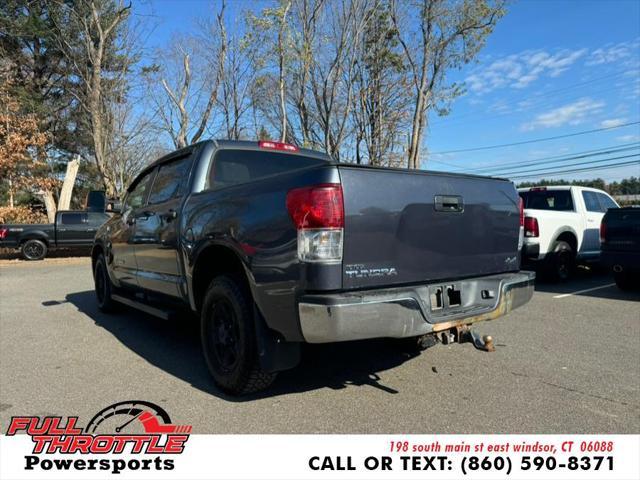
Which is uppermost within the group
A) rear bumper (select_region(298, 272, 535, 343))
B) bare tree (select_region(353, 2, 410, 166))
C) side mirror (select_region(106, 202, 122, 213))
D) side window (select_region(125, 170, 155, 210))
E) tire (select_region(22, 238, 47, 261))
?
bare tree (select_region(353, 2, 410, 166))

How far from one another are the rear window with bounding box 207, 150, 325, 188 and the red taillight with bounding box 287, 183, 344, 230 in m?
1.51

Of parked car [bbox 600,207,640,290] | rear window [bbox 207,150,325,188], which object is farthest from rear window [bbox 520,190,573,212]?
rear window [bbox 207,150,325,188]

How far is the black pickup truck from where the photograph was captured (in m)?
2.83

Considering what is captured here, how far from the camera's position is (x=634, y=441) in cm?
288

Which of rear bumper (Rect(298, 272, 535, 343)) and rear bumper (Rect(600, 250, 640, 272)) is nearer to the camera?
rear bumper (Rect(298, 272, 535, 343))

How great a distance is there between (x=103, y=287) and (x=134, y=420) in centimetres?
415

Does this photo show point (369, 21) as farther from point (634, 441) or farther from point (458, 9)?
point (634, 441)

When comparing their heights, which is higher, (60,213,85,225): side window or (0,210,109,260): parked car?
(60,213,85,225): side window

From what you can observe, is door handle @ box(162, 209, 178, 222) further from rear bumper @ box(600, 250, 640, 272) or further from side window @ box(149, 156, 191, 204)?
rear bumper @ box(600, 250, 640, 272)

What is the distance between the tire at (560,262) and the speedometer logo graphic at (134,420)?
7.86 meters

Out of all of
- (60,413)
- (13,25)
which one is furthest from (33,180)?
(60,413)

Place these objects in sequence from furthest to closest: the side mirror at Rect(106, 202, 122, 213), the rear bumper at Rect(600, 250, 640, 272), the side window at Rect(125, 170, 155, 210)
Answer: the rear bumper at Rect(600, 250, 640, 272), the side mirror at Rect(106, 202, 122, 213), the side window at Rect(125, 170, 155, 210)

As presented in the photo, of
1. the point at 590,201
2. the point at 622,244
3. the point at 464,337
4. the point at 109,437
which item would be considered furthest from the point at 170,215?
the point at 590,201

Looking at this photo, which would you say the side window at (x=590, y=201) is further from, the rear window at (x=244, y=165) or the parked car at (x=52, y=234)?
the parked car at (x=52, y=234)
